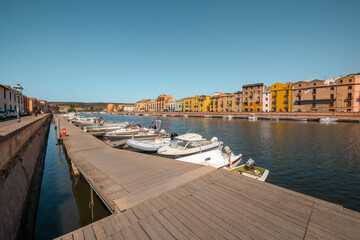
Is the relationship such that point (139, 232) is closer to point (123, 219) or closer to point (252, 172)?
point (123, 219)

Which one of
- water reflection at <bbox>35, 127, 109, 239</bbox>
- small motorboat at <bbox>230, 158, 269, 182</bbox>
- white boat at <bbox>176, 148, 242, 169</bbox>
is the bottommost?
water reflection at <bbox>35, 127, 109, 239</bbox>

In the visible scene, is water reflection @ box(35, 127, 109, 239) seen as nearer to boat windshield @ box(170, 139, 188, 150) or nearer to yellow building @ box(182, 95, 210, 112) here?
boat windshield @ box(170, 139, 188, 150)

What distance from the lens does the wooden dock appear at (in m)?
3.64

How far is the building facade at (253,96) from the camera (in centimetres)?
8562

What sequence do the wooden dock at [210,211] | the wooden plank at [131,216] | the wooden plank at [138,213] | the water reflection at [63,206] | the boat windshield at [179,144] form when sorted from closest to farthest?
the wooden dock at [210,211], the wooden plank at [131,216], the wooden plank at [138,213], the water reflection at [63,206], the boat windshield at [179,144]

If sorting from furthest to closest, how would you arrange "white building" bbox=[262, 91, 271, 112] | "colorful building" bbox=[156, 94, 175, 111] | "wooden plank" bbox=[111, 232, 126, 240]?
"colorful building" bbox=[156, 94, 175, 111]
"white building" bbox=[262, 91, 271, 112]
"wooden plank" bbox=[111, 232, 126, 240]

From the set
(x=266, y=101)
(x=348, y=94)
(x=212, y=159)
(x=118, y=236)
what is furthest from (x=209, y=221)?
(x=266, y=101)

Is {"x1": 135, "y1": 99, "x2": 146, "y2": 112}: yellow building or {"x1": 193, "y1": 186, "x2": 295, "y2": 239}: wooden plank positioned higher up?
{"x1": 135, "y1": 99, "x2": 146, "y2": 112}: yellow building

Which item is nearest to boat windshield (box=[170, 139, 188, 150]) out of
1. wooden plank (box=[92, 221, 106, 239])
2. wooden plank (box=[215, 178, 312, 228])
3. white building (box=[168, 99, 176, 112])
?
wooden plank (box=[215, 178, 312, 228])

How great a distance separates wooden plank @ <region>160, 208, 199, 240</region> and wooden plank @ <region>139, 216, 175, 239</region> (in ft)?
A: 0.92

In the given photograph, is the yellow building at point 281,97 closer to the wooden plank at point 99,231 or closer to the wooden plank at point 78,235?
the wooden plank at point 99,231

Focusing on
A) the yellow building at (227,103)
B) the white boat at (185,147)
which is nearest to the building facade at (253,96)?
the yellow building at (227,103)

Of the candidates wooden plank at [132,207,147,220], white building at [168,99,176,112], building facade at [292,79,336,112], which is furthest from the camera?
white building at [168,99,176,112]

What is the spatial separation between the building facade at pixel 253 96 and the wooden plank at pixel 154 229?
307 feet
